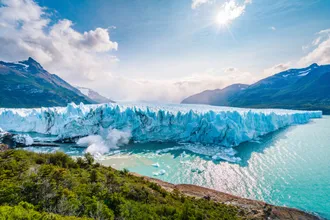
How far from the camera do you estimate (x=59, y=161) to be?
35.7 ft

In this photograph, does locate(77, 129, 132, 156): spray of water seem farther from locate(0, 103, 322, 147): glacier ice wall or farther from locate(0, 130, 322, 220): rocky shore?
locate(0, 130, 322, 220): rocky shore

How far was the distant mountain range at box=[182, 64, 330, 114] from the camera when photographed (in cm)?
7831

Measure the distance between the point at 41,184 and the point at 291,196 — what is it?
13.7 meters

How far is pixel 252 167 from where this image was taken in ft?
49.6

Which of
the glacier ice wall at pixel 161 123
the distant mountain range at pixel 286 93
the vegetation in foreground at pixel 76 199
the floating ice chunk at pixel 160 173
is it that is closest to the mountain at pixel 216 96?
the distant mountain range at pixel 286 93

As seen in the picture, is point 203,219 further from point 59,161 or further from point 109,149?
point 109,149

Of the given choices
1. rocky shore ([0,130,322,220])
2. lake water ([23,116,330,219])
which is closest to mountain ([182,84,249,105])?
lake water ([23,116,330,219])

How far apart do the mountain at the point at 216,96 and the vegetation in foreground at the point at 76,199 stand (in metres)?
128

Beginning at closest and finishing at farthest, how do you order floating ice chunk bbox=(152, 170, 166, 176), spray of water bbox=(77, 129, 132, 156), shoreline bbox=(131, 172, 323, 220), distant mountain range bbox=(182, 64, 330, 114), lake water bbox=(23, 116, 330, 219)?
shoreline bbox=(131, 172, 323, 220) < lake water bbox=(23, 116, 330, 219) < floating ice chunk bbox=(152, 170, 166, 176) < spray of water bbox=(77, 129, 132, 156) < distant mountain range bbox=(182, 64, 330, 114)

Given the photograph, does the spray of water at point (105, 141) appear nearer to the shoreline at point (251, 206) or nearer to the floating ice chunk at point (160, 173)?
the floating ice chunk at point (160, 173)

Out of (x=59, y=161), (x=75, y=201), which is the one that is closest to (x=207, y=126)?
(x=59, y=161)

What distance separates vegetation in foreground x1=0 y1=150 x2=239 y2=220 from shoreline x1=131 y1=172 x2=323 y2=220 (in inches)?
40.9

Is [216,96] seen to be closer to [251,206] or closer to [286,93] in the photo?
[286,93]

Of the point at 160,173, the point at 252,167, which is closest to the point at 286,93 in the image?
the point at 252,167
